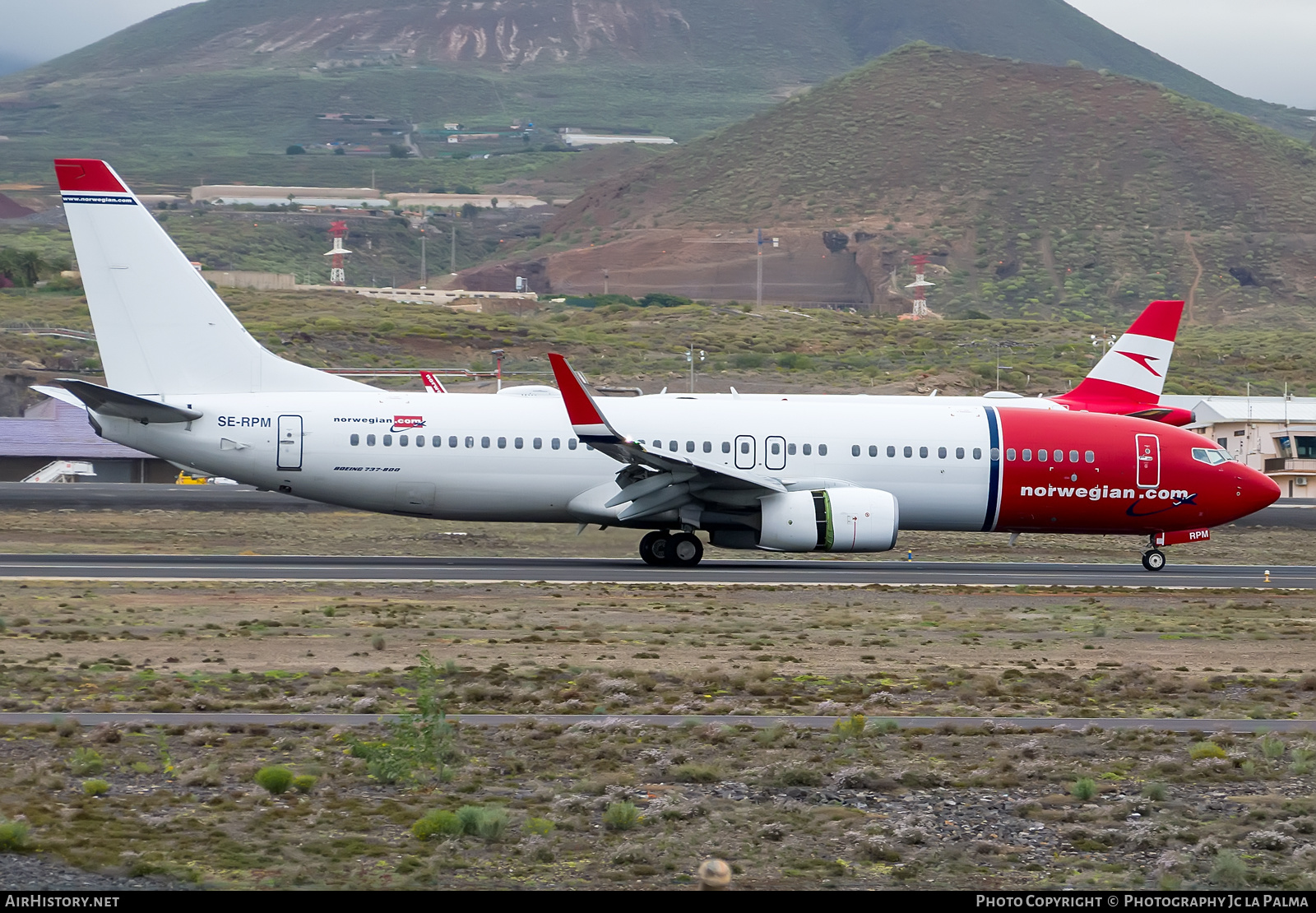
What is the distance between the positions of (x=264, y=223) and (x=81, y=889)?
184 metres

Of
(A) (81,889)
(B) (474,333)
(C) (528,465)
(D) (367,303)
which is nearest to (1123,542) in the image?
(C) (528,465)

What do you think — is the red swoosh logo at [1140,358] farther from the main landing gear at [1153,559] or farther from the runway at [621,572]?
the main landing gear at [1153,559]

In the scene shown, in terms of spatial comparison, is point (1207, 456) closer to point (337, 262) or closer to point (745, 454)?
point (745, 454)

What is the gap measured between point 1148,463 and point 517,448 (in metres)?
13.5

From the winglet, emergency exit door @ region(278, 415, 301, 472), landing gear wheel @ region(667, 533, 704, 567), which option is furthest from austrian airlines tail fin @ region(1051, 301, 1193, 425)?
emergency exit door @ region(278, 415, 301, 472)

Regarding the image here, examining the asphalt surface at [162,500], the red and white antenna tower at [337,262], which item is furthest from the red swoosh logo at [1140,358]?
the red and white antenna tower at [337,262]

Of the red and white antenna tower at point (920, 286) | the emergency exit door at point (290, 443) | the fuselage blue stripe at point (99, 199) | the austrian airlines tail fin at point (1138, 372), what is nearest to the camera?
the fuselage blue stripe at point (99, 199)

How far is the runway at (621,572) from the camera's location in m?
28.9

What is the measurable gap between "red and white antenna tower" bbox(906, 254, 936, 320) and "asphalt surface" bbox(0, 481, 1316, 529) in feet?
285

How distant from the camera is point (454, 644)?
20.6 meters

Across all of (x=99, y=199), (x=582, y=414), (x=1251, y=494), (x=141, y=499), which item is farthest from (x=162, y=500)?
(x=1251, y=494)

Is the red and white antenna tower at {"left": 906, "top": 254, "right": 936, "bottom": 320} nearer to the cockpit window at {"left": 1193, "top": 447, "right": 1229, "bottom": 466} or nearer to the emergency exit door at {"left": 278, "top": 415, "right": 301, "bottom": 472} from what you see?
the cockpit window at {"left": 1193, "top": 447, "right": 1229, "bottom": 466}

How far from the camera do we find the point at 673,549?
32219 mm

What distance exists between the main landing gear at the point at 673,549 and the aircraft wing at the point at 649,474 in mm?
1000
